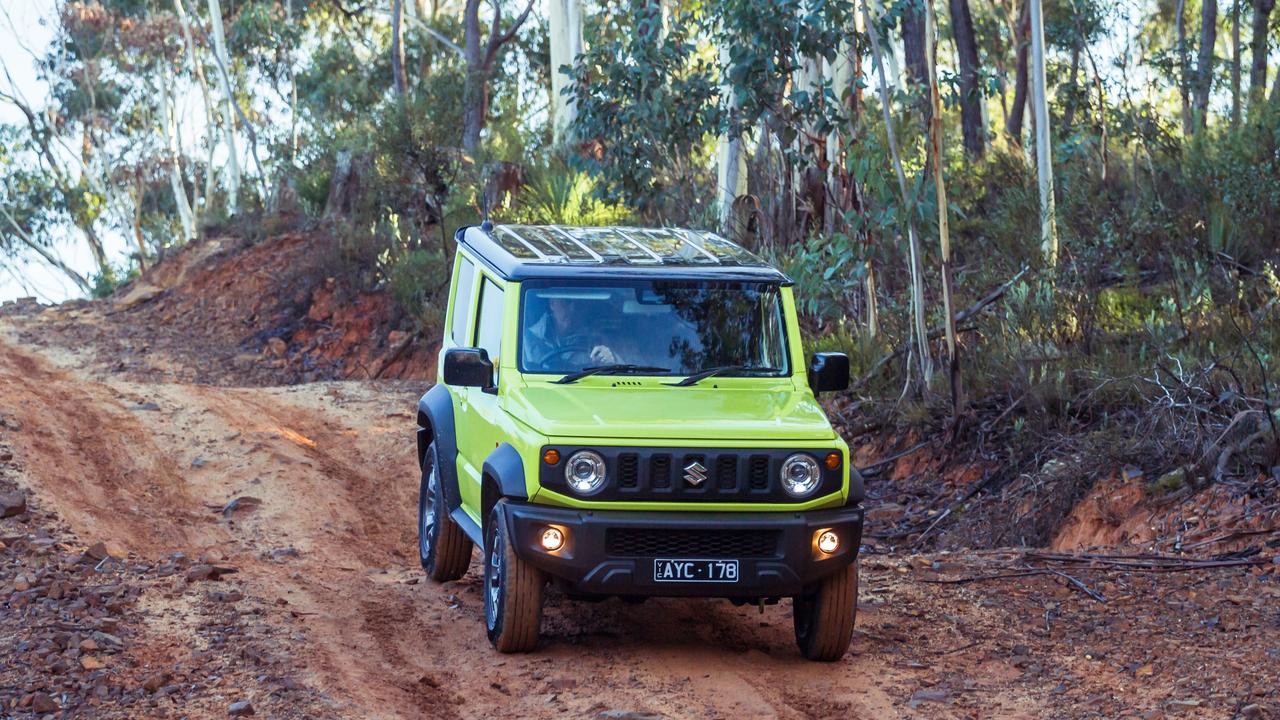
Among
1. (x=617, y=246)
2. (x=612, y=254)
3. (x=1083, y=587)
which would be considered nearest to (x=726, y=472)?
(x=612, y=254)

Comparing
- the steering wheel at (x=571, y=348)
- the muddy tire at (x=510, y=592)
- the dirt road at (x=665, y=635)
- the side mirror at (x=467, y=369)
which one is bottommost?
the dirt road at (x=665, y=635)

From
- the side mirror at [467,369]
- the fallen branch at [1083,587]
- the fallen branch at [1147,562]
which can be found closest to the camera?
the side mirror at [467,369]

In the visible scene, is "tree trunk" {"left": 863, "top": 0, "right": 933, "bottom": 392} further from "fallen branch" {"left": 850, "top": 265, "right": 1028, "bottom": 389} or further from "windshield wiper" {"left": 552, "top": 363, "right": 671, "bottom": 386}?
"windshield wiper" {"left": 552, "top": 363, "right": 671, "bottom": 386}

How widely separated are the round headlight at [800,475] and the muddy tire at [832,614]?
500 mm

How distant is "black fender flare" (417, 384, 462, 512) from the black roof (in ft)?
3.02

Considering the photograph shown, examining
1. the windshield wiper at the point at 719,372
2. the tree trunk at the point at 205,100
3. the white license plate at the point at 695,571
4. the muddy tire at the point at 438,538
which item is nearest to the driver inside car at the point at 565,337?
the windshield wiper at the point at 719,372

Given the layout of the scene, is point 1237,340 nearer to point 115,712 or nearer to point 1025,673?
point 1025,673

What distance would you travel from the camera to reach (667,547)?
21.7ft

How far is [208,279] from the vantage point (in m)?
24.8

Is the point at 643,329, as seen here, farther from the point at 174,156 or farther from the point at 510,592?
the point at 174,156

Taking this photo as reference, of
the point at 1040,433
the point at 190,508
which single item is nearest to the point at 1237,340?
the point at 1040,433

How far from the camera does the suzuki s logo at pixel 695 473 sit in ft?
21.6

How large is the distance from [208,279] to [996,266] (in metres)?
14.6

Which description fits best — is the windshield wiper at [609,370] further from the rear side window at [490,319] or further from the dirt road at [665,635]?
the dirt road at [665,635]
